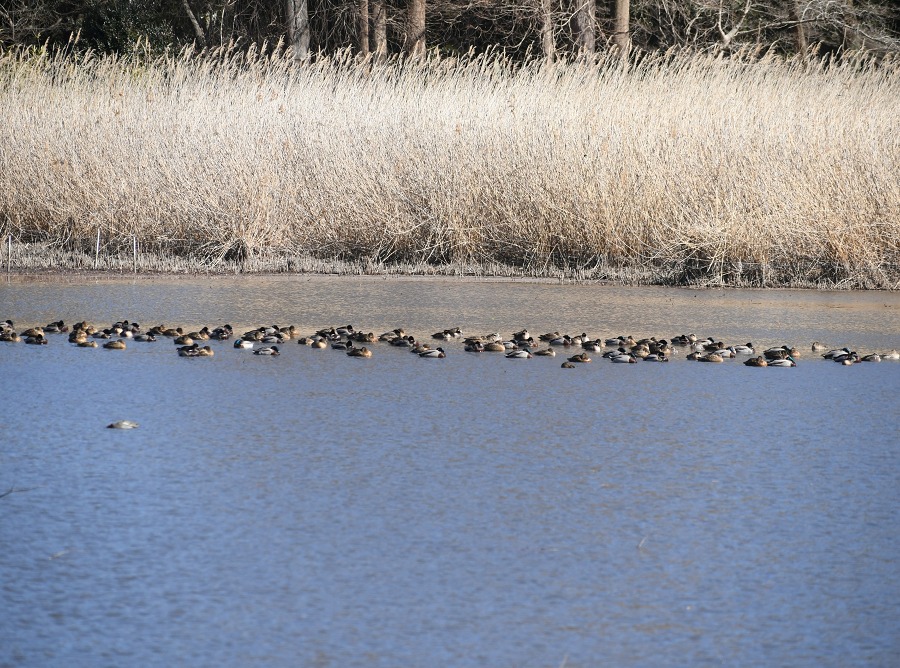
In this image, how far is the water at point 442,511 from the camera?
2705 millimetres

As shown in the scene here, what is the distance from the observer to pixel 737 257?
388 inches

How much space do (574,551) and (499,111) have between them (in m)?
8.47

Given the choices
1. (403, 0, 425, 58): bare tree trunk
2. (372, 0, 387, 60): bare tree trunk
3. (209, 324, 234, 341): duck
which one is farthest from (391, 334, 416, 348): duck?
(372, 0, 387, 60): bare tree trunk

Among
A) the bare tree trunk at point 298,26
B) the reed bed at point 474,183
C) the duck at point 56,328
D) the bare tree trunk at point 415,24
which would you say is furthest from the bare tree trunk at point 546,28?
the duck at point 56,328

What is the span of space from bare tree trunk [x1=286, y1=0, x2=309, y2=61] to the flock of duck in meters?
15.0

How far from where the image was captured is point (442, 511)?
358 centimetres

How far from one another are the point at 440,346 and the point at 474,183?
407 cm

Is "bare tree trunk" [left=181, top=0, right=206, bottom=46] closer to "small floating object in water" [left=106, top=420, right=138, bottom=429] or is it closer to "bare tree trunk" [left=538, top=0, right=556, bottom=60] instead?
"bare tree trunk" [left=538, top=0, right=556, bottom=60]

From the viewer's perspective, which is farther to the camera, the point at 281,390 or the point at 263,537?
the point at 281,390

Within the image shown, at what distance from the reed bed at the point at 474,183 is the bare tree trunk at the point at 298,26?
32.6 ft

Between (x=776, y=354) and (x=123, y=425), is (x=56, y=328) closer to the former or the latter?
(x=123, y=425)

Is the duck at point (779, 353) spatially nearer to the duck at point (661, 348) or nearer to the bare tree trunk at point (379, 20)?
the duck at point (661, 348)

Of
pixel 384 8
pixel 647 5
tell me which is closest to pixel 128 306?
pixel 384 8

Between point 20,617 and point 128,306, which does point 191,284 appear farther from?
point 20,617
